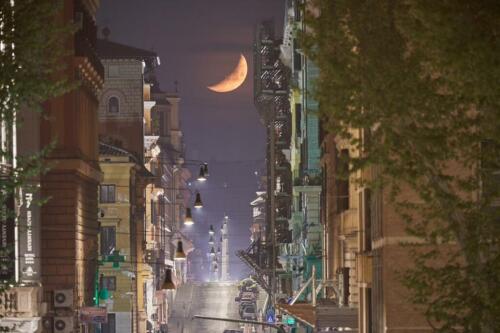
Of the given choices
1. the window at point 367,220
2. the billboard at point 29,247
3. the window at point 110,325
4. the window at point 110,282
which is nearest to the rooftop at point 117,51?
the window at point 110,282

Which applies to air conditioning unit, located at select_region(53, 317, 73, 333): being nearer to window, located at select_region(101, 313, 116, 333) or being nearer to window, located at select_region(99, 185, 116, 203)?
window, located at select_region(101, 313, 116, 333)

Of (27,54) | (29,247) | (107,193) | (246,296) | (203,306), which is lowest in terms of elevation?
(203,306)

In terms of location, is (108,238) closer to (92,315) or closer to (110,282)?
(110,282)

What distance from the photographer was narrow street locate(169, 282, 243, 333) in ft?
463

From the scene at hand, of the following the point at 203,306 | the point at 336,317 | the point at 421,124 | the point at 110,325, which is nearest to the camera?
the point at 421,124

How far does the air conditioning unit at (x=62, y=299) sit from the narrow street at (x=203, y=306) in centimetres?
6809

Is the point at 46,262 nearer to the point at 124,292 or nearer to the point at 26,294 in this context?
the point at 26,294

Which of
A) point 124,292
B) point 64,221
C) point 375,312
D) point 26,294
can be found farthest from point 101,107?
point 375,312

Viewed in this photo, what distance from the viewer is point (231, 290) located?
172625mm

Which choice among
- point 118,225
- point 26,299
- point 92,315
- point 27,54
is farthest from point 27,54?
point 118,225

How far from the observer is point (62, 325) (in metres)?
64.6

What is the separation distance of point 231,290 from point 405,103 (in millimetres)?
149616

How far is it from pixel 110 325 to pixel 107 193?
7908 mm

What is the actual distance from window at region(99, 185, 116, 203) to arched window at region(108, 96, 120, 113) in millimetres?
16294
